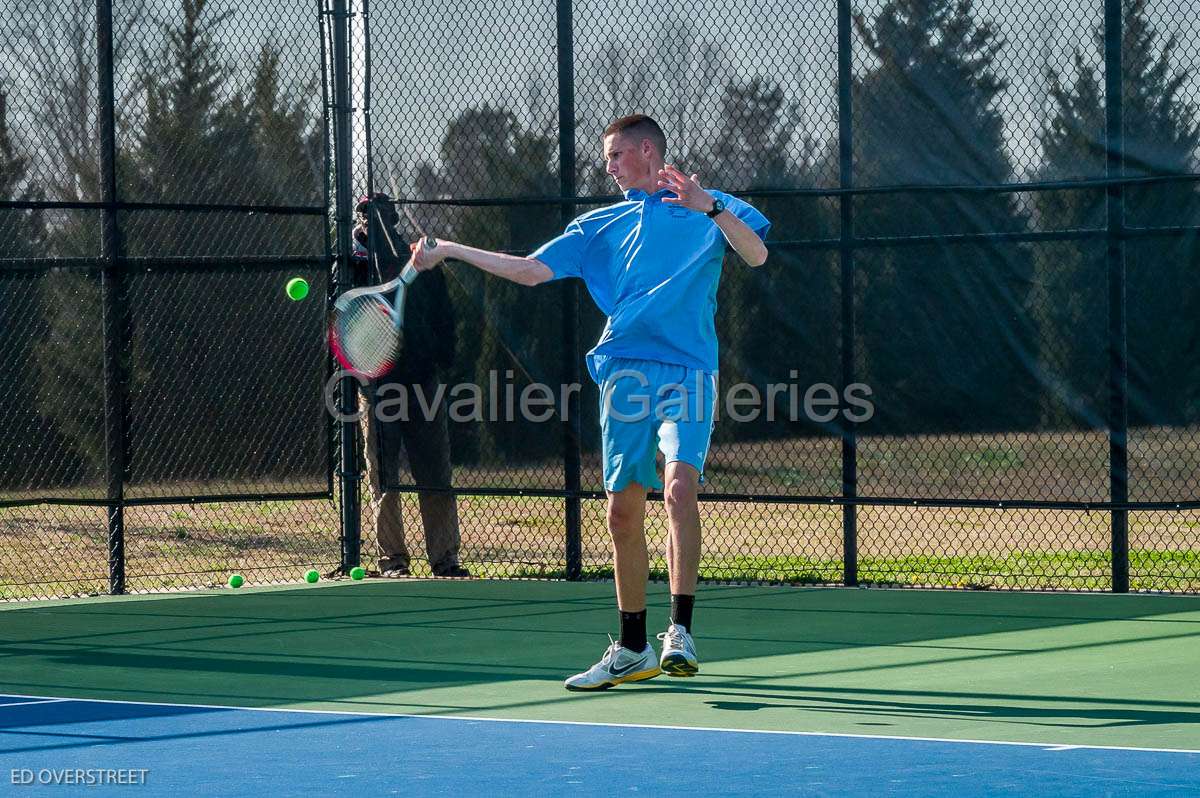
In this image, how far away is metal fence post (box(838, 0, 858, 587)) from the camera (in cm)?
839

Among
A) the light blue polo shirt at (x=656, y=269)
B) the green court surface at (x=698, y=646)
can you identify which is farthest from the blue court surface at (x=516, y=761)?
the light blue polo shirt at (x=656, y=269)

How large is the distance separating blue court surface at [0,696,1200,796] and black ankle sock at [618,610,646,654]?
2.33 feet

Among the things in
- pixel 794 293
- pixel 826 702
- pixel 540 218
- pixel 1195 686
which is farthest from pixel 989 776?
pixel 540 218

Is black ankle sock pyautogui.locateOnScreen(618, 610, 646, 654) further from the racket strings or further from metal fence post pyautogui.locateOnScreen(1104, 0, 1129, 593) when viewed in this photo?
metal fence post pyautogui.locateOnScreen(1104, 0, 1129, 593)

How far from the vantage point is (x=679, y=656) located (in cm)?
568

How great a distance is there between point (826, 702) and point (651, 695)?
544mm

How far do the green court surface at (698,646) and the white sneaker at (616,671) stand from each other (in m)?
0.08

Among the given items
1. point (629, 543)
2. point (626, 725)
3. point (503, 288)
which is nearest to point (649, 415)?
point (629, 543)

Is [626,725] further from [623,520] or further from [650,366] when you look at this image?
[650,366]

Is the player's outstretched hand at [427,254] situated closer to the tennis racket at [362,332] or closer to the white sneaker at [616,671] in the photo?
the white sneaker at [616,671]

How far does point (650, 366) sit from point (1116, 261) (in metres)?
3.04

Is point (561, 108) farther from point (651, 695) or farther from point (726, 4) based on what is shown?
point (651, 695)

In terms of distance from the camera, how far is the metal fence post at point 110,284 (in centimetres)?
857

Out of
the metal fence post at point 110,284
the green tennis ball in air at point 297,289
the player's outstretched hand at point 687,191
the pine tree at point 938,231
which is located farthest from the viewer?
the metal fence post at point 110,284
